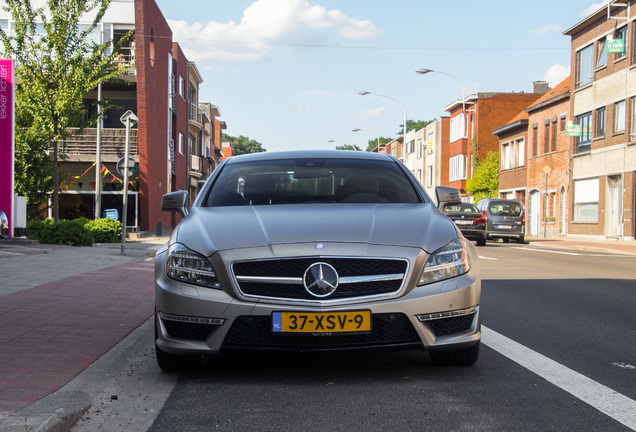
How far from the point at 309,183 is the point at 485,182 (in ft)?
159

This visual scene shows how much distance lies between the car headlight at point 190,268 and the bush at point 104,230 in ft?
58.8

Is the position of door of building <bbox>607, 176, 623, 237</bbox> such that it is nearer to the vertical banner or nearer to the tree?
the tree

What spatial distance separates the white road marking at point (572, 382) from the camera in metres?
3.86

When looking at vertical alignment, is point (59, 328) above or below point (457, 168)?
below

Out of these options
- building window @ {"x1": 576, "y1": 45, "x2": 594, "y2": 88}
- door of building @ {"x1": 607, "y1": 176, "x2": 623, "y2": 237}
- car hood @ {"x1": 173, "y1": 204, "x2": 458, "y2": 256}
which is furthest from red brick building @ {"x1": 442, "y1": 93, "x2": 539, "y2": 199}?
car hood @ {"x1": 173, "y1": 204, "x2": 458, "y2": 256}

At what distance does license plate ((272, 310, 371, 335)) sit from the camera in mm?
4273

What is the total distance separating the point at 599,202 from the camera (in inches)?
1420

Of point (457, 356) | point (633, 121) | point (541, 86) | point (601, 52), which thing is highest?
point (541, 86)

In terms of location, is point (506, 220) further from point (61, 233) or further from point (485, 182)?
point (485, 182)

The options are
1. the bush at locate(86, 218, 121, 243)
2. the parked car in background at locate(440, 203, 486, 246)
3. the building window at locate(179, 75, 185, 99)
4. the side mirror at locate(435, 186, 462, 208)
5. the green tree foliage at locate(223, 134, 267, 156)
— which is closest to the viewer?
the side mirror at locate(435, 186, 462, 208)

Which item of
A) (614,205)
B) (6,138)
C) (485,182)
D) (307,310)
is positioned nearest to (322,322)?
(307,310)

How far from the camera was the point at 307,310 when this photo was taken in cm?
427

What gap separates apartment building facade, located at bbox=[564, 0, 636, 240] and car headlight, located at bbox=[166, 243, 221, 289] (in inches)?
1244

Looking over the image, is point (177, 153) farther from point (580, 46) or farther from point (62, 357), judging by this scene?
point (62, 357)
